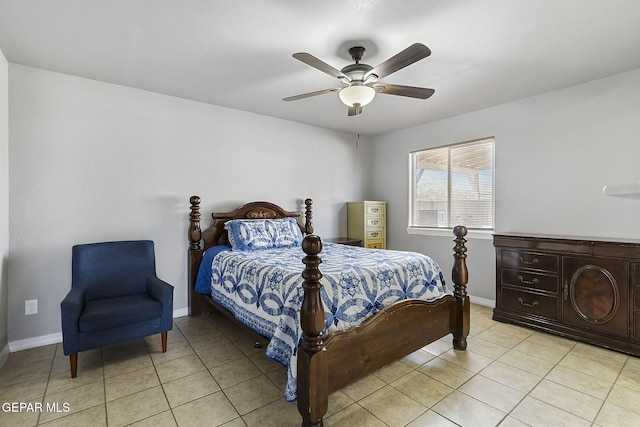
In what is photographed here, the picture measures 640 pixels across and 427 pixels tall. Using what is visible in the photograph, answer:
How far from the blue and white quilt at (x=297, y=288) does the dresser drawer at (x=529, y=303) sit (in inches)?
46.0

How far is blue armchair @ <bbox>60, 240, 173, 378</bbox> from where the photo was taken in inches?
86.1

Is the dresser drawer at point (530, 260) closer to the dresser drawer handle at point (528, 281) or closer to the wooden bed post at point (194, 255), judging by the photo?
the dresser drawer handle at point (528, 281)

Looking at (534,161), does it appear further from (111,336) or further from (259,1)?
(111,336)

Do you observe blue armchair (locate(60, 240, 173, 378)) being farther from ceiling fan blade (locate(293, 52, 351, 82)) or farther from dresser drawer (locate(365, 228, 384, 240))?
dresser drawer (locate(365, 228, 384, 240))

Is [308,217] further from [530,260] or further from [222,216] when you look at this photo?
[530,260]

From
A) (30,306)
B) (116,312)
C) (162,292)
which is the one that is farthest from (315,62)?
(30,306)

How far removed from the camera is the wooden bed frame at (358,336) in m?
1.66

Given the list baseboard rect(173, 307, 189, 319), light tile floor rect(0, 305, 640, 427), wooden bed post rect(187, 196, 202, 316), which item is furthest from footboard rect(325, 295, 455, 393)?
baseboard rect(173, 307, 189, 319)

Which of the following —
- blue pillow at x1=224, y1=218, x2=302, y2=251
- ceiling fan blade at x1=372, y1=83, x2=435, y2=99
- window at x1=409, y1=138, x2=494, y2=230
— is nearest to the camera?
ceiling fan blade at x1=372, y1=83, x2=435, y2=99

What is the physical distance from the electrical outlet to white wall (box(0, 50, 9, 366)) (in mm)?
124

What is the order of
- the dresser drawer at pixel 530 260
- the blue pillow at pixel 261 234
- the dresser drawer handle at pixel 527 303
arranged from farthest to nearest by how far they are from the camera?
the blue pillow at pixel 261 234
the dresser drawer handle at pixel 527 303
the dresser drawer at pixel 530 260

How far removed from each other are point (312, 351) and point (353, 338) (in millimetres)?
328

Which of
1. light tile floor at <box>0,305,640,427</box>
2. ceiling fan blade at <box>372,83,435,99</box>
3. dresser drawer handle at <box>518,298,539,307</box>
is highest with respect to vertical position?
ceiling fan blade at <box>372,83,435,99</box>

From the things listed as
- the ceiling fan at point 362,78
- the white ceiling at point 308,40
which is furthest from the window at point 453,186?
the ceiling fan at point 362,78
